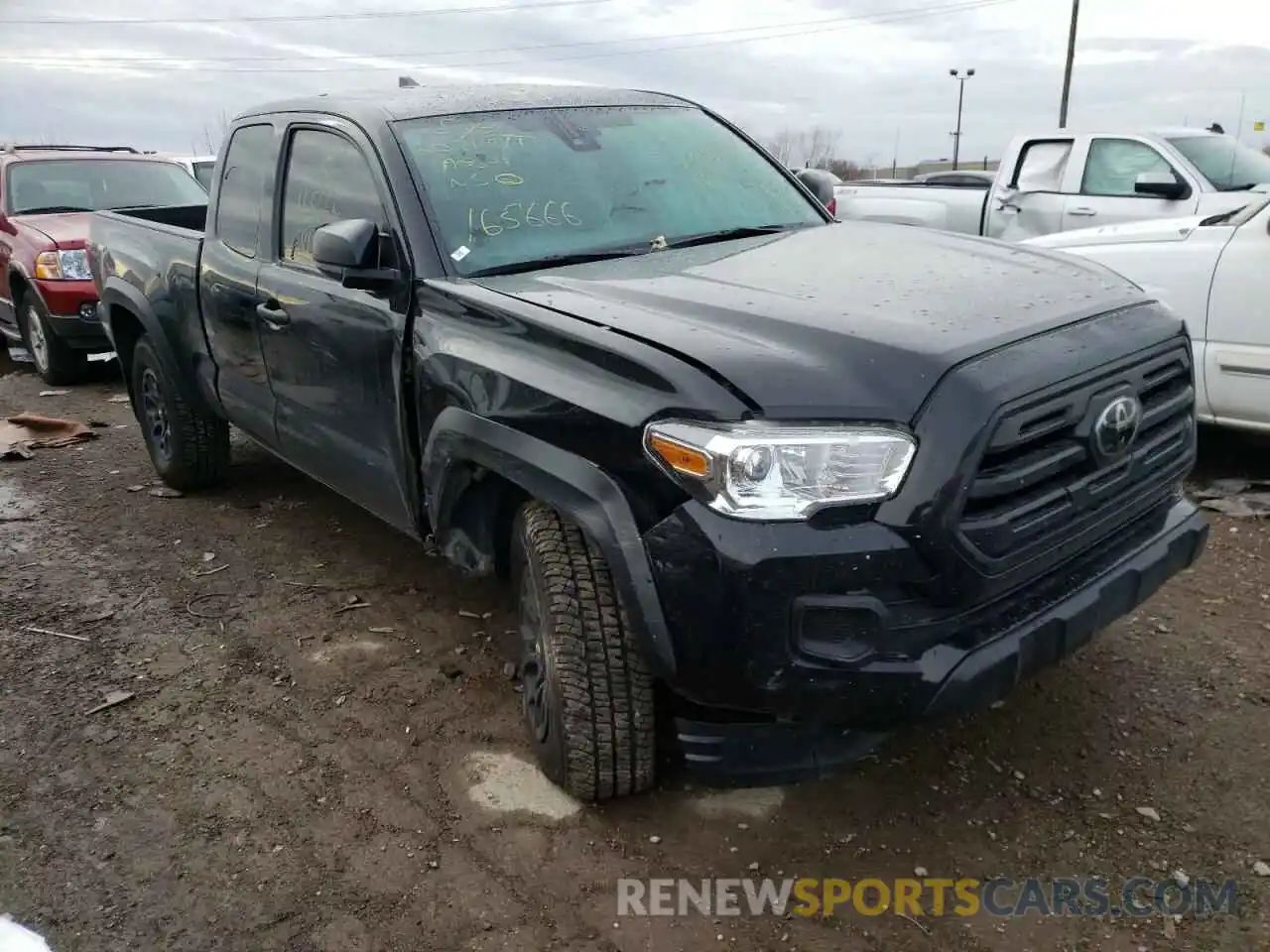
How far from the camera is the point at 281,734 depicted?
328 cm

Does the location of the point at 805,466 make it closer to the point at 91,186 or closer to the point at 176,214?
the point at 176,214

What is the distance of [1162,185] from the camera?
7410 mm

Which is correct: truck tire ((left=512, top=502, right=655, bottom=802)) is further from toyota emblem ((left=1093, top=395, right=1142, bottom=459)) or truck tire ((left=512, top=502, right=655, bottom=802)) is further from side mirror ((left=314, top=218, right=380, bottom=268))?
toyota emblem ((left=1093, top=395, right=1142, bottom=459))

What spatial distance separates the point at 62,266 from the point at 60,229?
531 mm

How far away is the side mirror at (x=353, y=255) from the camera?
2.97 metres

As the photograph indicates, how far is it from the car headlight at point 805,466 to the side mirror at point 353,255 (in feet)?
4.47

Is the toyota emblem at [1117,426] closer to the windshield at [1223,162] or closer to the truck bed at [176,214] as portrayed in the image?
the truck bed at [176,214]

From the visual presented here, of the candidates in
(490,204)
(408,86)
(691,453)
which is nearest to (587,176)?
(490,204)

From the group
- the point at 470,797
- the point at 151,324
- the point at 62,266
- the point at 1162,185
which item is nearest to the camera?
the point at 470,797

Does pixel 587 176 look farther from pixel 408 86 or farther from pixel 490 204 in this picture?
pixel 408 86

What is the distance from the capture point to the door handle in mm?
3748

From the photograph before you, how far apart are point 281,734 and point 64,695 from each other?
35.5 inches

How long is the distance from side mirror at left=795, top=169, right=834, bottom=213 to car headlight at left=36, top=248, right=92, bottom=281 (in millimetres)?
5988
